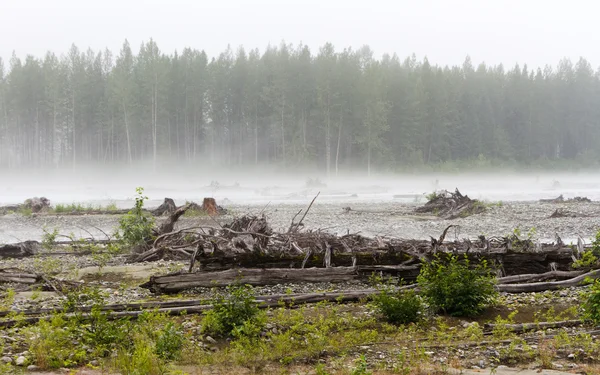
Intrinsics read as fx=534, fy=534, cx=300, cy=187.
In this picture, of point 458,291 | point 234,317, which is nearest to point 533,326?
point 458,291

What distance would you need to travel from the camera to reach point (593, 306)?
8.20 meters

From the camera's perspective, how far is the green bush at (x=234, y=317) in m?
8.14

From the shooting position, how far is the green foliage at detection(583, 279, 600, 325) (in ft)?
26.5

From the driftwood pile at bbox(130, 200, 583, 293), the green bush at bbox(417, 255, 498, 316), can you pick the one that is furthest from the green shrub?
the green bush at bbox(417, 255, 498, 316)

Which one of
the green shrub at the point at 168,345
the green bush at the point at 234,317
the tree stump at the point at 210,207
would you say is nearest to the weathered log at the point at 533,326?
the green bush at the point at 234,317

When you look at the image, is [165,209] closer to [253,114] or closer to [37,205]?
[37,205]

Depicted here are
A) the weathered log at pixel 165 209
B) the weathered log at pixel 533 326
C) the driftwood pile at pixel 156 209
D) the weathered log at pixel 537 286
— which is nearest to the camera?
the weathered log at pixel 533 326

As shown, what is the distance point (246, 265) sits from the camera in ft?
38.8

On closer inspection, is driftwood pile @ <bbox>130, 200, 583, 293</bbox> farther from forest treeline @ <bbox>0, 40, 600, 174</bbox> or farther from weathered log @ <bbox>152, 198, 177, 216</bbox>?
forest treeline @ <bbox>0, 40, 600, 174</bbox>

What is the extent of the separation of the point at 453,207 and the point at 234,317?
75.3 feet

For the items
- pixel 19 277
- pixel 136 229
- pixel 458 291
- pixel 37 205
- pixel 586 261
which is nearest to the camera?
pixel 458 291

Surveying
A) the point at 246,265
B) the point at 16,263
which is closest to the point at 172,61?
the point at 16,263

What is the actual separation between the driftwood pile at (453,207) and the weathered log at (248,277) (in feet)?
57.0

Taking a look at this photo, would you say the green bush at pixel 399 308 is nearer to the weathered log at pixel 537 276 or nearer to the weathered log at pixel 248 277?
the weathered log at pixel 248 277
